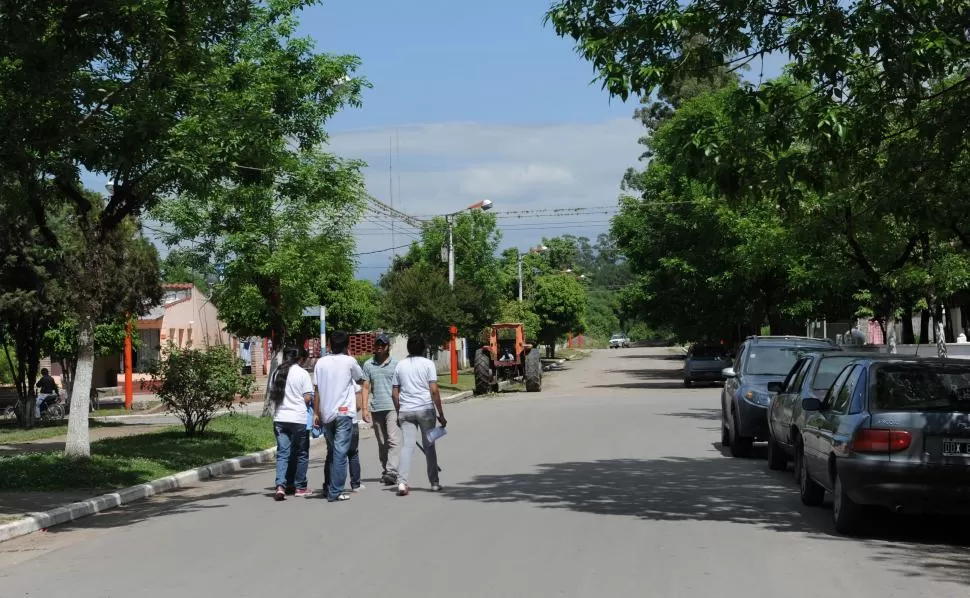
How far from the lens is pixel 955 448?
31.3ft

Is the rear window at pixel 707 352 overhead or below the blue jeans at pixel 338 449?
overhead

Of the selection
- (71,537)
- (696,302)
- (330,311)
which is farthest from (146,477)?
(330,311)

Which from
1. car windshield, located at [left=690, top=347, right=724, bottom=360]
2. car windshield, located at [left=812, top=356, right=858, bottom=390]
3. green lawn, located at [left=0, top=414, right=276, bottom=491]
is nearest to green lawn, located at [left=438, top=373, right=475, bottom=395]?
car windshield, located at [left=690, top=347, right=724, bottom=360]

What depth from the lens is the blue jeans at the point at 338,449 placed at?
12852 millimetres

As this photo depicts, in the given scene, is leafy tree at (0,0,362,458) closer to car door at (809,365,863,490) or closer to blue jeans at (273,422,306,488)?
blue jeans at (273,422,306,488)

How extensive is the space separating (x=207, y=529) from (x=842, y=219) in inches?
630

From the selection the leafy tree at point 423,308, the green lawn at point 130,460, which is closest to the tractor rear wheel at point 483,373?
the leafy tree at point 423,308

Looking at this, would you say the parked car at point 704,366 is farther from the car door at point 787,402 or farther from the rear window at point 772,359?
the car door at point 787,402

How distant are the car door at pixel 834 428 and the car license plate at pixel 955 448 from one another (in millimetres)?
755

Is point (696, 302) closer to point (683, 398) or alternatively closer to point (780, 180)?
point (683, 398)

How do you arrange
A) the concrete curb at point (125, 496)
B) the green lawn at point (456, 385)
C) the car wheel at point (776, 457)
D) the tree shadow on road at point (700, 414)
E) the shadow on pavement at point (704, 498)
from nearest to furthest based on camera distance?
the shadow on pavement at point (704, 498) → the concrete curb at point (125, 496) → the car wheel at point (776, 457) → the tree shadow on road at point (700, 414) → the green lawn at point (456, 385)

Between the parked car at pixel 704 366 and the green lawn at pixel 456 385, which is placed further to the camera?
the parked car at pixel 704 366

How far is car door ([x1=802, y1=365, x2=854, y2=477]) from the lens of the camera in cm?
1123

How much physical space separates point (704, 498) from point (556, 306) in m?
67.0
